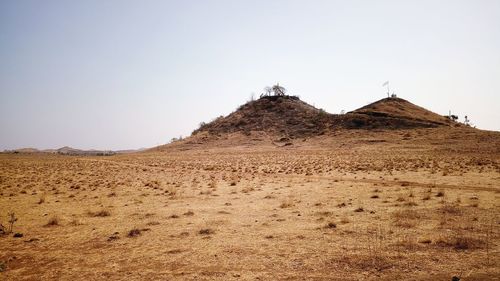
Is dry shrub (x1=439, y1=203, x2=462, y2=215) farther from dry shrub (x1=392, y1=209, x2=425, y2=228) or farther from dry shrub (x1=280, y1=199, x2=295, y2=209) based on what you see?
dry shrub (x1=280, y1=199, x2=295, y2=209)

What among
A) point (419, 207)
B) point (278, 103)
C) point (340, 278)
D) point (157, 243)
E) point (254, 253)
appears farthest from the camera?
point (278, 103)

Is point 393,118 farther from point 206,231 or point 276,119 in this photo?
point 206,231

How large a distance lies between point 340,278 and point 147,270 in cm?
423

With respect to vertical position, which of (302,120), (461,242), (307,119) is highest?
(307,119)

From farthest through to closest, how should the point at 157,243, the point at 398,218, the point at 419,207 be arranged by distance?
the point at 419,207
the point at 398,218
the point at 157,243

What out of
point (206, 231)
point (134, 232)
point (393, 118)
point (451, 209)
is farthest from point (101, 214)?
point (393, 118)

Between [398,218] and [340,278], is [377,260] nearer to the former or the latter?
[340,278]

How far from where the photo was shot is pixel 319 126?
236ft

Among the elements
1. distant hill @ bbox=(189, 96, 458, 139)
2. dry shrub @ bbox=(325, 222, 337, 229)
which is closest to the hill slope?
distant hill @ bbox=(189, 96, 458, 139)

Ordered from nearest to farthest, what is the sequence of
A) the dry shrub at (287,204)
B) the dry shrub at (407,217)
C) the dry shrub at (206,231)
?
the dry shrub at (206,231) → the dry shrub at (407,217) → the dry shrub at (287,204)

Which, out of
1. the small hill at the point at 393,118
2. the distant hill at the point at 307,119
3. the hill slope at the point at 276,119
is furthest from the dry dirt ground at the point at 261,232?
the hill slope at the point at 276,119

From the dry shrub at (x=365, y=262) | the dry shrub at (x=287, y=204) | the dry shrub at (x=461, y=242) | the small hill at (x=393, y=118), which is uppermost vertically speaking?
the small hill at (x=393, y=118)

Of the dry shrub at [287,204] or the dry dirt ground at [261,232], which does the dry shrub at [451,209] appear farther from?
the dry shrub at [287,204]

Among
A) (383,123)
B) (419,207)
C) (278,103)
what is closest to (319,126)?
(383,123)
